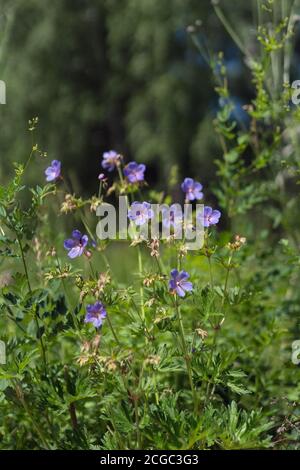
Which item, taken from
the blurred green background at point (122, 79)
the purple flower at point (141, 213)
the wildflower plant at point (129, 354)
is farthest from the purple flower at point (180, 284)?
the blurred green background at point (122, 79)

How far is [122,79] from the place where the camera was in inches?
625

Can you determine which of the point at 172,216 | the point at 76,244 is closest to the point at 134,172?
the point at 172,216

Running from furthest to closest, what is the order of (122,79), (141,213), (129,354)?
(122,79) < (141,213) < (129,354)

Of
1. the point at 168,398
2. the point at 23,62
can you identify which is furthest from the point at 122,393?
the point at 23,62

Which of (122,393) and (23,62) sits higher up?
(23,62)

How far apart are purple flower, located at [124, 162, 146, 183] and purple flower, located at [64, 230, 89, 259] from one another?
11.6 inches

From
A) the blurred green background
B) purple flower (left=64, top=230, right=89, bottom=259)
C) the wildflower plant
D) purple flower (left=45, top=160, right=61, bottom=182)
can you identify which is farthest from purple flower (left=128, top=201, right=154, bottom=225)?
the blurred green background

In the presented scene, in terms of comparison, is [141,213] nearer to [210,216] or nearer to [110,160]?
[210,216]

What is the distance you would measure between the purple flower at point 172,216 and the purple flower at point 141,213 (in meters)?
0.08

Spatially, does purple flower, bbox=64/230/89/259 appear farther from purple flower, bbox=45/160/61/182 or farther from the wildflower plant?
purple flower, bbox=45/160/61/182

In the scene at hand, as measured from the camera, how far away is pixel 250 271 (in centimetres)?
256

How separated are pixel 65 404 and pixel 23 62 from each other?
44.7ft

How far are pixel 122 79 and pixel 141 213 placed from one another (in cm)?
1466
